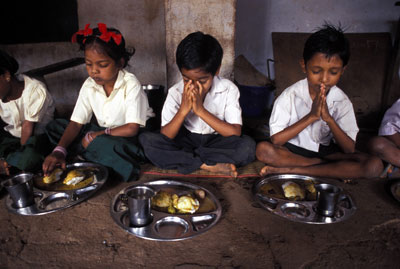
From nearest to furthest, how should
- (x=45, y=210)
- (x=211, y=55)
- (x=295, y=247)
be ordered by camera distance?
(x=295, y=247) < (x=45, y=210) < (x=211, y=55)

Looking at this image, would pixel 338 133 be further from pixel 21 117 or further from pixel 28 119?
pixel 21 117

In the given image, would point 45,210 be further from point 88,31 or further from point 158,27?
point 158,27

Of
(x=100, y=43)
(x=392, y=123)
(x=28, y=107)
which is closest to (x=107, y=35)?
(x=100, y=43)

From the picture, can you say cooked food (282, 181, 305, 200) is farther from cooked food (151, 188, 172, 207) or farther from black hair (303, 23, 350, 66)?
black hair (303, 23, 350, 66)

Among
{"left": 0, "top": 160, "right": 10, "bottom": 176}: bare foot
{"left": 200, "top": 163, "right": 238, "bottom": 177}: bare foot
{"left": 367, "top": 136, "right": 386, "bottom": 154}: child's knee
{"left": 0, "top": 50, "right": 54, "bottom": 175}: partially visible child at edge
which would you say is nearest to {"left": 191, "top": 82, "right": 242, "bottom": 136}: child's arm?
{"left": 200, "top": 163, "right": 238, "bottom": 177}: bare foot

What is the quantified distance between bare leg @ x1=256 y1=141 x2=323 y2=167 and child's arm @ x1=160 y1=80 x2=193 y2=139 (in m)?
0.72

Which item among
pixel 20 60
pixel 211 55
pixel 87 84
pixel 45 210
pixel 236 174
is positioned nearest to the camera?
pixel 45 210

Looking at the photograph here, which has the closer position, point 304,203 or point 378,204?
point 304,203

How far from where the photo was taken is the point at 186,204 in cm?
191

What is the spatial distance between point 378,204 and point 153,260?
1.64 meters

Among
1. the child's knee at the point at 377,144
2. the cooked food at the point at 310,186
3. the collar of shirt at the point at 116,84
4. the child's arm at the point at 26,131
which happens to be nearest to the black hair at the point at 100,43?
the collar of shirt at the point at 116,84

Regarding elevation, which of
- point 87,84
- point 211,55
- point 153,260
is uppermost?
point 211,55

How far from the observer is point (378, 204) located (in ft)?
7.11

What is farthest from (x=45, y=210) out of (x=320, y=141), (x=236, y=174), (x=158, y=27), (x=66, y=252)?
(x=158, y=27)
